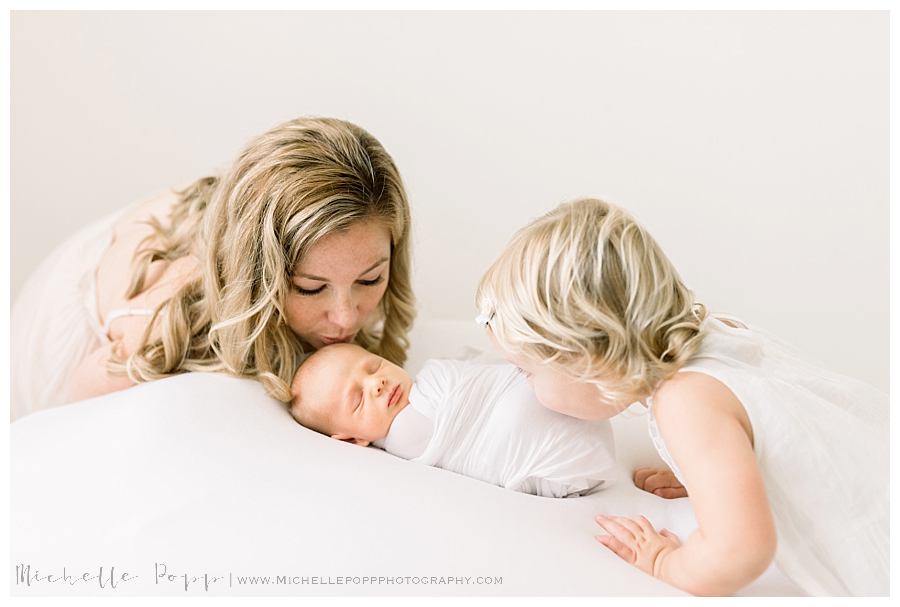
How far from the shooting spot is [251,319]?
1712 millimetres

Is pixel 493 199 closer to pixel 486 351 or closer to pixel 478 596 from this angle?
pixel 486 351

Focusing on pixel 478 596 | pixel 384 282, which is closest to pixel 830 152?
pixel 384 282

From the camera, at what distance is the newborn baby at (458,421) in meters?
1.52

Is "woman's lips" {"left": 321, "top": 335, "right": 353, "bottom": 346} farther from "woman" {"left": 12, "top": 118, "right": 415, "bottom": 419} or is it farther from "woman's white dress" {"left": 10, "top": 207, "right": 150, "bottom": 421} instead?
"woman's white dress" {"left": 10, "top": 207, "right": 150, "bottom": 421}

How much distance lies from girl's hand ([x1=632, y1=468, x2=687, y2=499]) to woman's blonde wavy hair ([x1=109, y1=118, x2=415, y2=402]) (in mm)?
649

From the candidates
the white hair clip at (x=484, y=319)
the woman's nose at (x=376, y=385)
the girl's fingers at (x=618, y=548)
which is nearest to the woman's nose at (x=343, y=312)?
the woman's nose at (x=376, y=385)

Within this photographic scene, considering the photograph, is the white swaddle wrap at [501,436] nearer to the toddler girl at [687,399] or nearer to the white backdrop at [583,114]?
the toddler girl at [687,399]

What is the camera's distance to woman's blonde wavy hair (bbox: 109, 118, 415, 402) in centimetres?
165

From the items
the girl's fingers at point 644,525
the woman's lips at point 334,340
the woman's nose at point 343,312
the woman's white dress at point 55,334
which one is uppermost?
the woman's nose at point 343,312

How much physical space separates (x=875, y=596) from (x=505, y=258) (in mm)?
690

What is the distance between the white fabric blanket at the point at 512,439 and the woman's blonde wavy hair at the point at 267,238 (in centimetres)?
31

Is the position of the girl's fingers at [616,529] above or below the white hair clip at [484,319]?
below

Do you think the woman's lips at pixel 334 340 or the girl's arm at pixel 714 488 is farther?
the woman's lips at pixel 334 340

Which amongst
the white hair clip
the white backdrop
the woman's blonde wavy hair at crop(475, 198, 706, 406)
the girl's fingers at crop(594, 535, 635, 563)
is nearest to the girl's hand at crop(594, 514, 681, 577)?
the girl's fingers at crop(594, 535, 635, 563)
